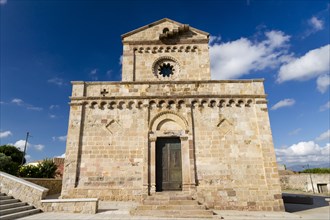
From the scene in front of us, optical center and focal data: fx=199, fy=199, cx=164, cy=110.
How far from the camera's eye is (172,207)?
8078 mm

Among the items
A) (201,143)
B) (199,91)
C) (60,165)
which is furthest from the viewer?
(60,165)

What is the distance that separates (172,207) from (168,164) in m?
2.28

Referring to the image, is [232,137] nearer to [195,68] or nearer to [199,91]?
[199,91]

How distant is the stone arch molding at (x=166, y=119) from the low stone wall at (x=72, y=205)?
14.2ft

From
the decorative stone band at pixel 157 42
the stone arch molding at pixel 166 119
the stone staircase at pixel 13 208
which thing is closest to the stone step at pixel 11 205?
the stone staircase at pixel 13 208

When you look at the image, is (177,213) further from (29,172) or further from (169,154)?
(29,172)

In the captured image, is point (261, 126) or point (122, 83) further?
point (122, 83)

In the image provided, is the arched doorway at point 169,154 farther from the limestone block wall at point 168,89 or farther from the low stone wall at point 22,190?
the low stone wall at point 22,190

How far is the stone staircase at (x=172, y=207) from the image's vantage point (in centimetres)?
762

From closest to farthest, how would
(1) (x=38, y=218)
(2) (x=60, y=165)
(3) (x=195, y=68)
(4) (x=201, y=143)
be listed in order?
(1) (x=38, y=218) < (4) (x=201, y=143) < (3) (x=195, y=68) < (2) (x=60, y=165)

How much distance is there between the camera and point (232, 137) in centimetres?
1018

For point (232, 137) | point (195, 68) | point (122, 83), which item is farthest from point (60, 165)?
point (232, 137)

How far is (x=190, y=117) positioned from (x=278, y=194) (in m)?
5.37

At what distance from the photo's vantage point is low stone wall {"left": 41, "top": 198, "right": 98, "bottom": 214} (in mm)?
7689
